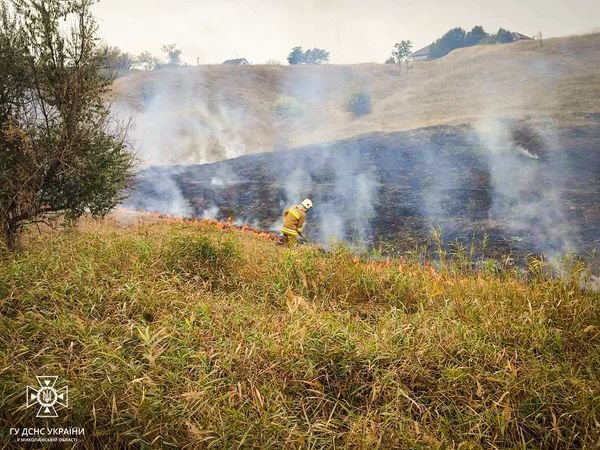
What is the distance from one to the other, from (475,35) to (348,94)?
31343 mm

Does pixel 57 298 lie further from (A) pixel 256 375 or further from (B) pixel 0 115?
(B) pixel 0 115

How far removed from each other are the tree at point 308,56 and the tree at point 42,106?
2330 inches

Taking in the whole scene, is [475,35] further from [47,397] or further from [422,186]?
[47,397]

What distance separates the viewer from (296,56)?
6288 cm

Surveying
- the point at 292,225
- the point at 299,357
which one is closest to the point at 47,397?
the point at 299,357

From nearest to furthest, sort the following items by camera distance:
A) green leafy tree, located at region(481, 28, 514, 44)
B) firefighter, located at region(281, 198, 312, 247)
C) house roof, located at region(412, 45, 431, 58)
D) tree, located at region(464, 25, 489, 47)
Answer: firefighter, located at region(281, 198, 312, 247) → green leafy tree, located at region(481, 28, 514, 44) → tree, located at region(464, 25, 489, 47) → house roof, located at region(412, 45, 431, 58)

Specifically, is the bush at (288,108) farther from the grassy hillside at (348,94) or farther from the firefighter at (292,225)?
the firefighter at (292,225)

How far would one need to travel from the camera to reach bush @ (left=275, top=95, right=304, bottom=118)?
37.0m

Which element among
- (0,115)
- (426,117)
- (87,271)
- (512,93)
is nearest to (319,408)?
(87,271)

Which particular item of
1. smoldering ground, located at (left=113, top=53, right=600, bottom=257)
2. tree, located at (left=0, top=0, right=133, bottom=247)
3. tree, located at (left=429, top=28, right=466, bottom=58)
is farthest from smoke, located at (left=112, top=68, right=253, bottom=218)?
tree, located at (left=429, top=28, right=466, bottom=58)

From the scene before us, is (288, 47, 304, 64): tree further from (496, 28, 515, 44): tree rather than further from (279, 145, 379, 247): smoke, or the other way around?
(279, 145, 379, 247): smoke

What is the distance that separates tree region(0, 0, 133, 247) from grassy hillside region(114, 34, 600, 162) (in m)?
21.2

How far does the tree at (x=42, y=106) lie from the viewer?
5879 mm

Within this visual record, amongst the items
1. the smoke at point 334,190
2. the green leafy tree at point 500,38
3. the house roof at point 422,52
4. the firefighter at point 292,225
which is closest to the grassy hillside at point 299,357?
the firefighter at point 292,225
